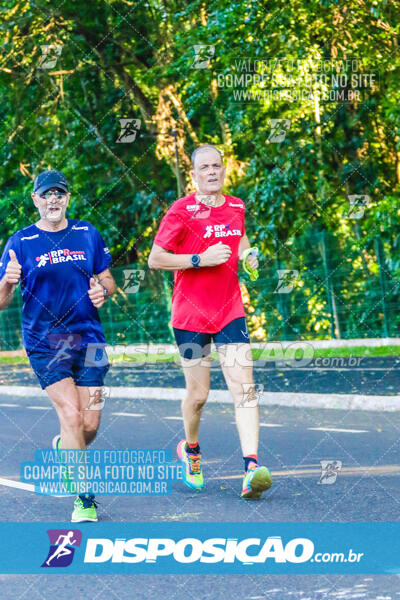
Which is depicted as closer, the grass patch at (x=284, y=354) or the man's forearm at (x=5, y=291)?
the man's forearm at (x=5, y=291)

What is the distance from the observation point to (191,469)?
7.17 metres

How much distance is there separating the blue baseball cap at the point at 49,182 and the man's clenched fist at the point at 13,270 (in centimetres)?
40

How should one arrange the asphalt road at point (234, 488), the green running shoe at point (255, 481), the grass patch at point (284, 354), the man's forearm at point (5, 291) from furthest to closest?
the grass patch at point (284, 354) < the green running shoe at point (255, 481) < the man's forearm at point (5, 291) < the asphalt road at point (234, 488)

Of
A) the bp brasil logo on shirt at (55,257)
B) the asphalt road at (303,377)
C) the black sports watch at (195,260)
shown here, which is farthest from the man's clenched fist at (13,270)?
the asphalt road at (303,377)

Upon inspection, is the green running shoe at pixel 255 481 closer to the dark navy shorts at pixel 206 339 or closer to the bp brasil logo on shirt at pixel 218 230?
the dark navy shorts at pixel 206 339

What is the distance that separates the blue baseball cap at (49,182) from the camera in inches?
239

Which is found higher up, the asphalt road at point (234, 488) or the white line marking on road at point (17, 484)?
the asphalt road at point (234, 488)

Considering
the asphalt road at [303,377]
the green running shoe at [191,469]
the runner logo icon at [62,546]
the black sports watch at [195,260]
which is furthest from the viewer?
the asphalt road at [303,377]

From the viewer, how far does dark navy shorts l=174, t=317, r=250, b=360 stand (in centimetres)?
676

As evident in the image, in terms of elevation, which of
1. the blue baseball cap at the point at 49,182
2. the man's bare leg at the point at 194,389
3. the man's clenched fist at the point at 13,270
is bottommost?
the man's bare leg at the point at 194,389

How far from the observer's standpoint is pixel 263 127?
71.1 feet

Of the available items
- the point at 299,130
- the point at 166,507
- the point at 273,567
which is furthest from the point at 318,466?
the point at 299,130

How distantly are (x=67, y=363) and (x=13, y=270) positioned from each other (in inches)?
24.9

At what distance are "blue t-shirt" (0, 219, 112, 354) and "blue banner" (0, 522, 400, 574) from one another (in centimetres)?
112
